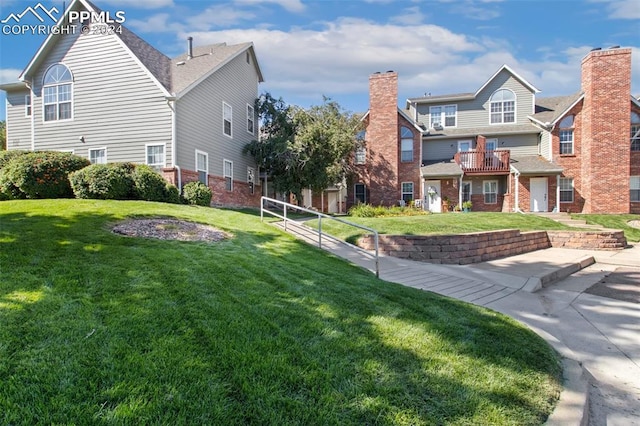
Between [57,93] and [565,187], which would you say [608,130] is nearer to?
[565,187]

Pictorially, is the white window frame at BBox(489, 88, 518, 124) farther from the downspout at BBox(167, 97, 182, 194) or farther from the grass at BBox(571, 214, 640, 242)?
the downspout at BBox(167, 97, 182, 194)

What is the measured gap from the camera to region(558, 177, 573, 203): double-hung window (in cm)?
2123

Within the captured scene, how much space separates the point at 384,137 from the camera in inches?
904

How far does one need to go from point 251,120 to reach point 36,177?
12.1 m

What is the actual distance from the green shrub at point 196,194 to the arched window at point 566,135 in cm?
2060

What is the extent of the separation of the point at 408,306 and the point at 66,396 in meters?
3.39

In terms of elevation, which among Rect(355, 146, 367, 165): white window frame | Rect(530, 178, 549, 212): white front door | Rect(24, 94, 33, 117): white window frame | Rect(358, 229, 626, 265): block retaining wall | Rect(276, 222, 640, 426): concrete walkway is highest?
Rect(24, 94, 33, 117): white window frame

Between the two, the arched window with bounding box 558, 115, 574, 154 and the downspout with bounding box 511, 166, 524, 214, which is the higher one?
the arched window with bounding box 558, 115, 574, 154

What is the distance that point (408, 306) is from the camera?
4309 millimetres

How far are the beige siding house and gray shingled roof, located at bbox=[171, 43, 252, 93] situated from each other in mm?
66

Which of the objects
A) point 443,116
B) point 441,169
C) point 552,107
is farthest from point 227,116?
point 552,107

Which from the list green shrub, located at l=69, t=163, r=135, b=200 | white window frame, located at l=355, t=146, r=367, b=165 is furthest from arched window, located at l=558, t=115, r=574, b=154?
green shrub, located at l=69, t=163, r=135, b=200

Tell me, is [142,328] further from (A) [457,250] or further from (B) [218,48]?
(B) [218,48]

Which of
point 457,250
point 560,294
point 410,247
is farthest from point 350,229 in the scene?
point 560,294
